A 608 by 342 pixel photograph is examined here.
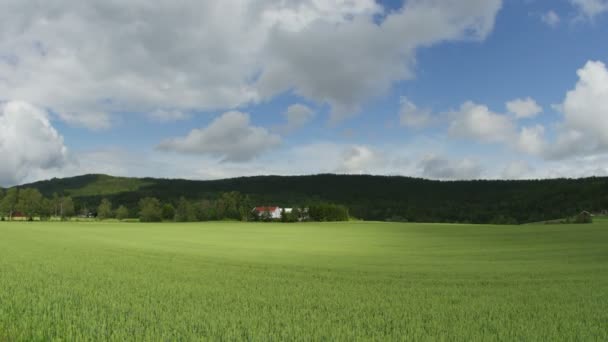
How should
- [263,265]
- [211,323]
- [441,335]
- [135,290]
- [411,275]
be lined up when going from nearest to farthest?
[441,335] → [211,323] → [135,290] → [411,275] → [263,265]

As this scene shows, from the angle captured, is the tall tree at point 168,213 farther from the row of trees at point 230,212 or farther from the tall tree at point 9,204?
the tall tree at point 9,204

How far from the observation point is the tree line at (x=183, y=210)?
115 meters

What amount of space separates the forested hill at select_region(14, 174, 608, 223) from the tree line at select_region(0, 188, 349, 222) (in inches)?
784

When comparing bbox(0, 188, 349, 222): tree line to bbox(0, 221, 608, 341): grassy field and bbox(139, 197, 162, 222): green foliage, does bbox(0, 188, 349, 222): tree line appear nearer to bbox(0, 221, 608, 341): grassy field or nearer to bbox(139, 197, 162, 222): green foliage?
bbox(139, 197, 162, 222): green foliage

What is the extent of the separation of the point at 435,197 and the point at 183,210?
86.8 meters

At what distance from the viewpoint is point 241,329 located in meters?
7.83

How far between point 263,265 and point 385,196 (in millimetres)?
149469

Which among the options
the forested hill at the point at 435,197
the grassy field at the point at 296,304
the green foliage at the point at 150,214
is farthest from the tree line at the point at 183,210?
the grassy field at the point at 296,304

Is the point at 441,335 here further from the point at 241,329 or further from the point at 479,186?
the point at 479,186

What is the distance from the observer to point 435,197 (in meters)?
153

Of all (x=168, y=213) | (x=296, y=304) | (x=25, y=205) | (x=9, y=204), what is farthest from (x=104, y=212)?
(x=296, y=304)

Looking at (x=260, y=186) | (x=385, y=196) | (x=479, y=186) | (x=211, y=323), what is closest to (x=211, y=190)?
(x=260, y=186)

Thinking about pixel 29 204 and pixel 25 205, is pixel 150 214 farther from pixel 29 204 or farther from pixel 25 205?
pixel 25 205

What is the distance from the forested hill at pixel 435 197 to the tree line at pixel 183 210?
19914 millimetres
